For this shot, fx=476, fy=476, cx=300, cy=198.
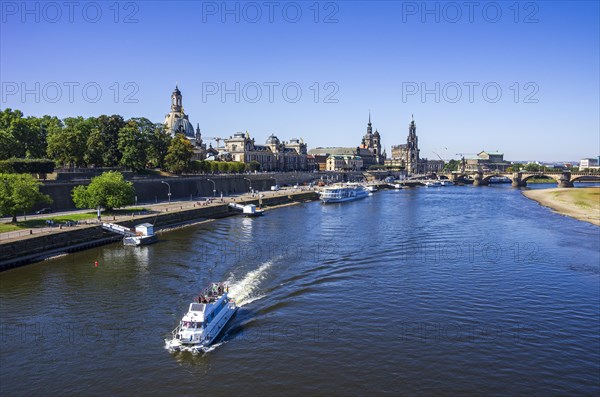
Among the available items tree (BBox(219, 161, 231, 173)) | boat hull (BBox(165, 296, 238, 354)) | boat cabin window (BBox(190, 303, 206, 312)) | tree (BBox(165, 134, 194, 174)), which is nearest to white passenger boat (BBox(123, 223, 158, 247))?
boat cabin window (BBox(190, 303, 206, 312))

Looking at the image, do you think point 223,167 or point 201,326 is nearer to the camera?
point 201,326

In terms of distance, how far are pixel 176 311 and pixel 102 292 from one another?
814 cm

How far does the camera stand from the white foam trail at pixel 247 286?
1410 inches

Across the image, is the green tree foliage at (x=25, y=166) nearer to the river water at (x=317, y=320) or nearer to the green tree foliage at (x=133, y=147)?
the green tree foliage at (x=133, y=147)

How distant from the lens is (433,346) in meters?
27.4

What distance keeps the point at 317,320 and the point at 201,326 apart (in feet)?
26.1

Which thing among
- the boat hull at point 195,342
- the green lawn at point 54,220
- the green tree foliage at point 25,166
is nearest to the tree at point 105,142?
the green tree foliage at point 25,166

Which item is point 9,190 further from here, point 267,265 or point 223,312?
point 223,312

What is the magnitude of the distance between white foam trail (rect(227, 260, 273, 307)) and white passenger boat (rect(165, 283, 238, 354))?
4.49m

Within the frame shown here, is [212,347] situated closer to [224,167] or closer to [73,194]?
[73,194]

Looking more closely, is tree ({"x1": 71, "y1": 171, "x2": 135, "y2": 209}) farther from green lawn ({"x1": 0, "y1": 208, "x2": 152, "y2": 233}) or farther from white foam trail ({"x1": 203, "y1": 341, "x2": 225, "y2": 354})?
white foam trail ({"x1": 203, "y1": 341, "x2": 225, "y2": 354})

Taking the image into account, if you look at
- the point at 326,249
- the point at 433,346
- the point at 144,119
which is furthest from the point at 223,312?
the point at 144,119

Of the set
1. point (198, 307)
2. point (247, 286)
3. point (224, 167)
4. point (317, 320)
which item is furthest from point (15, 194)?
point (224, 167)

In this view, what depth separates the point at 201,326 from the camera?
27578 mm
